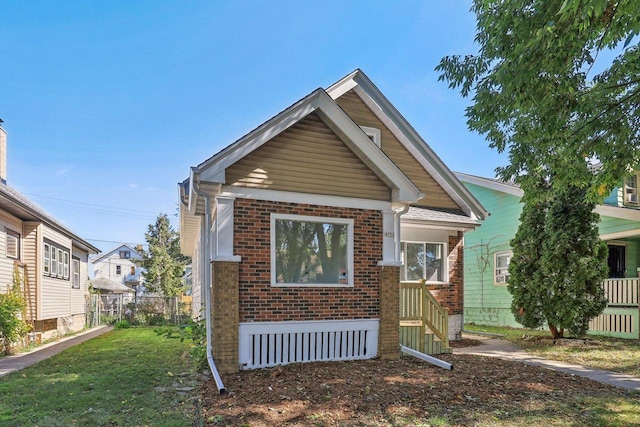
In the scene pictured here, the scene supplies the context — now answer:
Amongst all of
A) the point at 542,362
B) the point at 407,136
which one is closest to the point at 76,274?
the point at 407,136

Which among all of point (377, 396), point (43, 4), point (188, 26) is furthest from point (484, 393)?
point (43, 4)

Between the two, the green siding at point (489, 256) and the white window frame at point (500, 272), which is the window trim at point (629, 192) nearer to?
the green siding at point (489, 256)

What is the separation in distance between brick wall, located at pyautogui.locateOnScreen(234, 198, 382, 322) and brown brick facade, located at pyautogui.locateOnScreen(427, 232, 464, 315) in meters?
4.08

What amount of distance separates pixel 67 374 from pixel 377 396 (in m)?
5.86

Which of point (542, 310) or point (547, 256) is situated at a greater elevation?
point (547, 256)

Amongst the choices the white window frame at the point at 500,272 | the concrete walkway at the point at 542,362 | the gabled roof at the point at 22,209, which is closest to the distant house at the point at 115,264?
the gabled roof at the point at 22,209

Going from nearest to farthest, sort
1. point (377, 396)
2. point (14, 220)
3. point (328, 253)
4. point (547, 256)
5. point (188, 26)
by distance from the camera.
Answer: point (377, 396) < point (328, 253) < point (547, 256) < point (14, 220) < point (188, 26)

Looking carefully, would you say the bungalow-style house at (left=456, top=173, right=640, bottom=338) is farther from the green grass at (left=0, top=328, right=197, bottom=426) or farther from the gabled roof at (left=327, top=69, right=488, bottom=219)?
the green grass at (left=0, top=328, right=197, bottom=426)

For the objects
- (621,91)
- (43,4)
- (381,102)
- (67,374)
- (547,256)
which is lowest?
(67,374)

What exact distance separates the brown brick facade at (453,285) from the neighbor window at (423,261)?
9.4 inches

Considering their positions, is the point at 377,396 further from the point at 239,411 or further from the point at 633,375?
the point at 633,375

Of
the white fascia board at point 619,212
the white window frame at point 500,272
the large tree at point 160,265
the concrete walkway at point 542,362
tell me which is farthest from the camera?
the large tree at point 160,265

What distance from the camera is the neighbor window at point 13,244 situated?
1245cm

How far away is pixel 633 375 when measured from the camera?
792 centimetres
